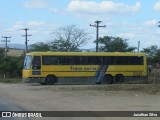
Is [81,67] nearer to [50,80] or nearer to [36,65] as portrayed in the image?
[50,80]

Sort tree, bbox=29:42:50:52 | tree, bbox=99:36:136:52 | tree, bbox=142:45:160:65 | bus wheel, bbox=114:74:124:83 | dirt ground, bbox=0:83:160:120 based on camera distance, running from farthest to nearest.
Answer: tree, bbox=142:45:160:65, tree, bbox=99:36:136:52, tree, bbox=29:42:50:52, bus wheel, bbox=114:74:124:83, dirt ground, bbox=0:83:160:120

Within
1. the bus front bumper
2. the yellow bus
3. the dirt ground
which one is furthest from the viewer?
the yellow bus

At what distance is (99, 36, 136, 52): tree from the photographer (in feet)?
313

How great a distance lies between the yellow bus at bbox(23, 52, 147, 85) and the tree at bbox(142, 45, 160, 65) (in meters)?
59.2

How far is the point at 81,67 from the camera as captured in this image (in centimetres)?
4041

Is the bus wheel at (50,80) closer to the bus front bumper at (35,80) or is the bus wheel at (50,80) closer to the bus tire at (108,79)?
the bus front bumper at (35,80)

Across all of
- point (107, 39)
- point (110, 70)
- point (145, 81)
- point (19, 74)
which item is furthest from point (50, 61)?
point (107, 39)

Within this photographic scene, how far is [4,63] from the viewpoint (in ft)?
269

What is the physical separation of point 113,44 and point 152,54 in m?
18.6

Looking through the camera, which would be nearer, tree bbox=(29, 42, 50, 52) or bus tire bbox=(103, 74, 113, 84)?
bus tire bbox=(103, 74, 113, 84)

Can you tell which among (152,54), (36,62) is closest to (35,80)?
(36,62)

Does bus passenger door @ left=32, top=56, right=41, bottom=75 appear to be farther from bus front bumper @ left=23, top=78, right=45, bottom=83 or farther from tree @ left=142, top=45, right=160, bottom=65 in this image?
tree @ left=142, top=45, right=160, bottom=65

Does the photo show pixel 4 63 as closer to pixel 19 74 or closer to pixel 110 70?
pixel 19 74

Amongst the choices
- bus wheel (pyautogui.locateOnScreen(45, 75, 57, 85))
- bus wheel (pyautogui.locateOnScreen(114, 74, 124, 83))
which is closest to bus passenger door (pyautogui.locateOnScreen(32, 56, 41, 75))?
bus wheel (pyautogui.locateOnScreen(45, 75, 57, 85))
